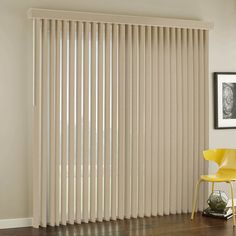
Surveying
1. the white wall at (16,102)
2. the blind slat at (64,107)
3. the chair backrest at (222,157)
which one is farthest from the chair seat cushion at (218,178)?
the white wall at (16,102)

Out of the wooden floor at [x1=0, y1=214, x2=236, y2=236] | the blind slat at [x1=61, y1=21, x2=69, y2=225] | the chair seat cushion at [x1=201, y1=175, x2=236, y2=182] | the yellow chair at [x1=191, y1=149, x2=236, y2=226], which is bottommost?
the wooden floor at [x1=0, y1=214, x2=236, y2=236]

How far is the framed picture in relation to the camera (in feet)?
20.4

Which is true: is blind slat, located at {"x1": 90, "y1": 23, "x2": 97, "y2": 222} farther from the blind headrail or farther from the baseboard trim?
the baseboard trim

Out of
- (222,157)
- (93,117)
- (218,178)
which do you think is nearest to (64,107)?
(93,117)

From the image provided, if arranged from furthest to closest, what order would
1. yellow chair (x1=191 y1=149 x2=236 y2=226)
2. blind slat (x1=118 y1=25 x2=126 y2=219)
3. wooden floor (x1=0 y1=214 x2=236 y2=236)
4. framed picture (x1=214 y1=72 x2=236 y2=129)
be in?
framed picture (x1=214 y1=72 x2=236 y2=129) → yellow chair (x1=191 y1=149 x2=236 y2=226) → blind slat (x1=118 y1=25 x2=126 y2=219) → wooden floor (x1=0 y1=214 x2=236 y2=236)

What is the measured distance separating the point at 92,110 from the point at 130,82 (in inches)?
22.3

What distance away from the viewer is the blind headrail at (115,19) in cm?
529

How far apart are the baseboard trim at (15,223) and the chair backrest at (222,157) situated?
218 centimetres

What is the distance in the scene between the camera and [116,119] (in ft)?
18.5

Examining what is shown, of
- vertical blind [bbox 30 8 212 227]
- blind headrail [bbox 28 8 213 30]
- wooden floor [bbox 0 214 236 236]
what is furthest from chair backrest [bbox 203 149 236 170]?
blind headrail [bbox 28 8 213 30]

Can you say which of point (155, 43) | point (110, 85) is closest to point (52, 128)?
point (110, 85)

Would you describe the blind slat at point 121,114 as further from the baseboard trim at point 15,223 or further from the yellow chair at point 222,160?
the baseboard trim at point 15,223

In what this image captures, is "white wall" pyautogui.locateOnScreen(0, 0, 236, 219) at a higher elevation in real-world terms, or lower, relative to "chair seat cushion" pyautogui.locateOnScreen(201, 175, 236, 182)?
higher

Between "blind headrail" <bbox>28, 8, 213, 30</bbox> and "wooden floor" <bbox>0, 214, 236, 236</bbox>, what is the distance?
227 centimetres
